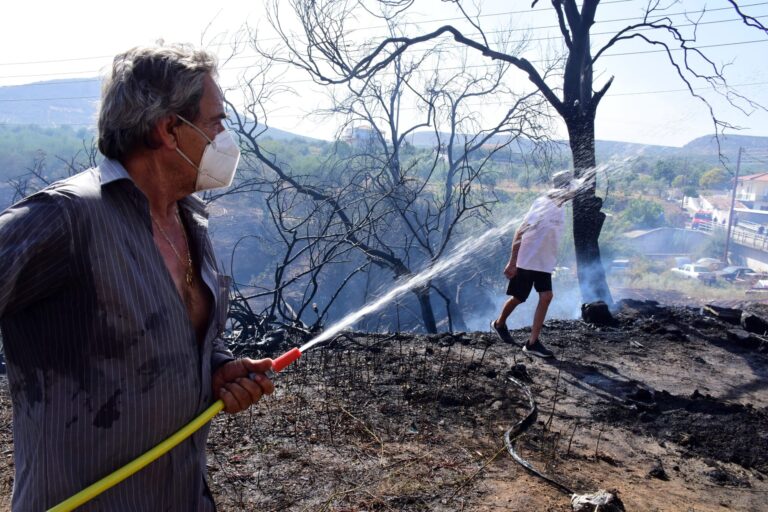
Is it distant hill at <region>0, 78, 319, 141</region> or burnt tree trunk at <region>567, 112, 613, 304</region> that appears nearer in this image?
burnt tree trunk at <region>567, 112, 613, 304</region>

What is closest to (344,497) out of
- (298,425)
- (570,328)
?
(298,425)

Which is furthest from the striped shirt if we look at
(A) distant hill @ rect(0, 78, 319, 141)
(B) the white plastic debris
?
(A) distant hill @ rect(0, 78, 319, 141)

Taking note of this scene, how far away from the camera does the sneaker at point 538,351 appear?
7017 millimetres

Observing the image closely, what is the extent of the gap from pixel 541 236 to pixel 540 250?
0.17 m

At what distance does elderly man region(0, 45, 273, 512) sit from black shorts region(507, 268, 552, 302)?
5687mm

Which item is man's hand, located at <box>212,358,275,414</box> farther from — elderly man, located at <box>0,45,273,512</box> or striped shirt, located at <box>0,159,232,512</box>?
striped shirt, located at <box>0,159,232,512</box>

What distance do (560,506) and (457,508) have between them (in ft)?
2.04

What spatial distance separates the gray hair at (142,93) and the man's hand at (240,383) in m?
0.77

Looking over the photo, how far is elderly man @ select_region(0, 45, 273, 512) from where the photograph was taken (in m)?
1.48

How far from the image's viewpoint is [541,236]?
7.04 meters

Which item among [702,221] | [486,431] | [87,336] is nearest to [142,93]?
[87,336]


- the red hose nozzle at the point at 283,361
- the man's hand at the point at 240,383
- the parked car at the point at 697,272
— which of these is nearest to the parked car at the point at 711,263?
the parked car at the point at 697,272

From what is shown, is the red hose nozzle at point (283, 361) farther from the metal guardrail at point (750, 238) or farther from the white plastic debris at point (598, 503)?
the metal guardrail at point (750, 238)

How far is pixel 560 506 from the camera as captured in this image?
3615 mm
